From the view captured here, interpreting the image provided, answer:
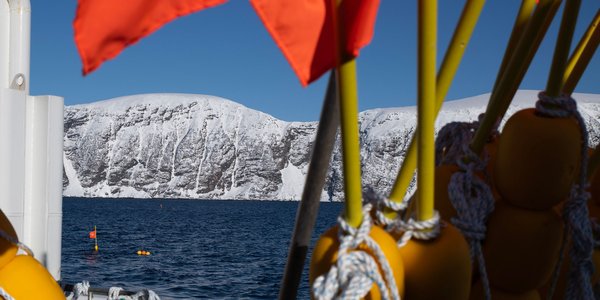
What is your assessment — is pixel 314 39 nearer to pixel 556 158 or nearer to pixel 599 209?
pixel 556 158

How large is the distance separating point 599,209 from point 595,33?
451mm

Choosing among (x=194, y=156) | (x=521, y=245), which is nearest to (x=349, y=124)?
(x=521, y=245)

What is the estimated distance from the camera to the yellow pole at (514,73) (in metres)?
1.54

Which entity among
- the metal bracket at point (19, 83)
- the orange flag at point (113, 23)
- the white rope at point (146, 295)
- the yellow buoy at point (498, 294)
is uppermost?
the orange flag at point (113, 23)

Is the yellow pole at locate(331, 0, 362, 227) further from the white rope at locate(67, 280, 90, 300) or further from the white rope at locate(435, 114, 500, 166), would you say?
the white rope at locate(67, 280, 90, 300)

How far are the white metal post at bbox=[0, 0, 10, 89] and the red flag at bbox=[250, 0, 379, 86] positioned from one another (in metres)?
4.02

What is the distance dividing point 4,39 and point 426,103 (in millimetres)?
4268

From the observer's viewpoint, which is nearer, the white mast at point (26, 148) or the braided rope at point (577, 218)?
the braided rope at point (577, 218)

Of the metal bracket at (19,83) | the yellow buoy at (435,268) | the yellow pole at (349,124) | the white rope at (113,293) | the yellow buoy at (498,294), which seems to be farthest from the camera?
the metal bracket at (19,83)

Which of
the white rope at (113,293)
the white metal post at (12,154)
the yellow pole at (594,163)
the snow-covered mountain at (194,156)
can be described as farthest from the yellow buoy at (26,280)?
the snow-covered mountain at (194,156)

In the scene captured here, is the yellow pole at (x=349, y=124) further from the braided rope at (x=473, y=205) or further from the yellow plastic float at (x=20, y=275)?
the yellow plastic float at (x=20, y=275)

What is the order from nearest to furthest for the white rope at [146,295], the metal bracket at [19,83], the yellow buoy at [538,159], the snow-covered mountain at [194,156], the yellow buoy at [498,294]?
the yellow buoy at [538,159], the yellow buoy at [498,294], the white rope at [146,295], the metal bracket at [19,83], the snow-covered mountain at [194,156]

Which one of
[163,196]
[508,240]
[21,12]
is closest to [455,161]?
[508,240]

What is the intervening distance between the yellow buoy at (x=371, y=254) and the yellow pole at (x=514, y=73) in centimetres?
49
